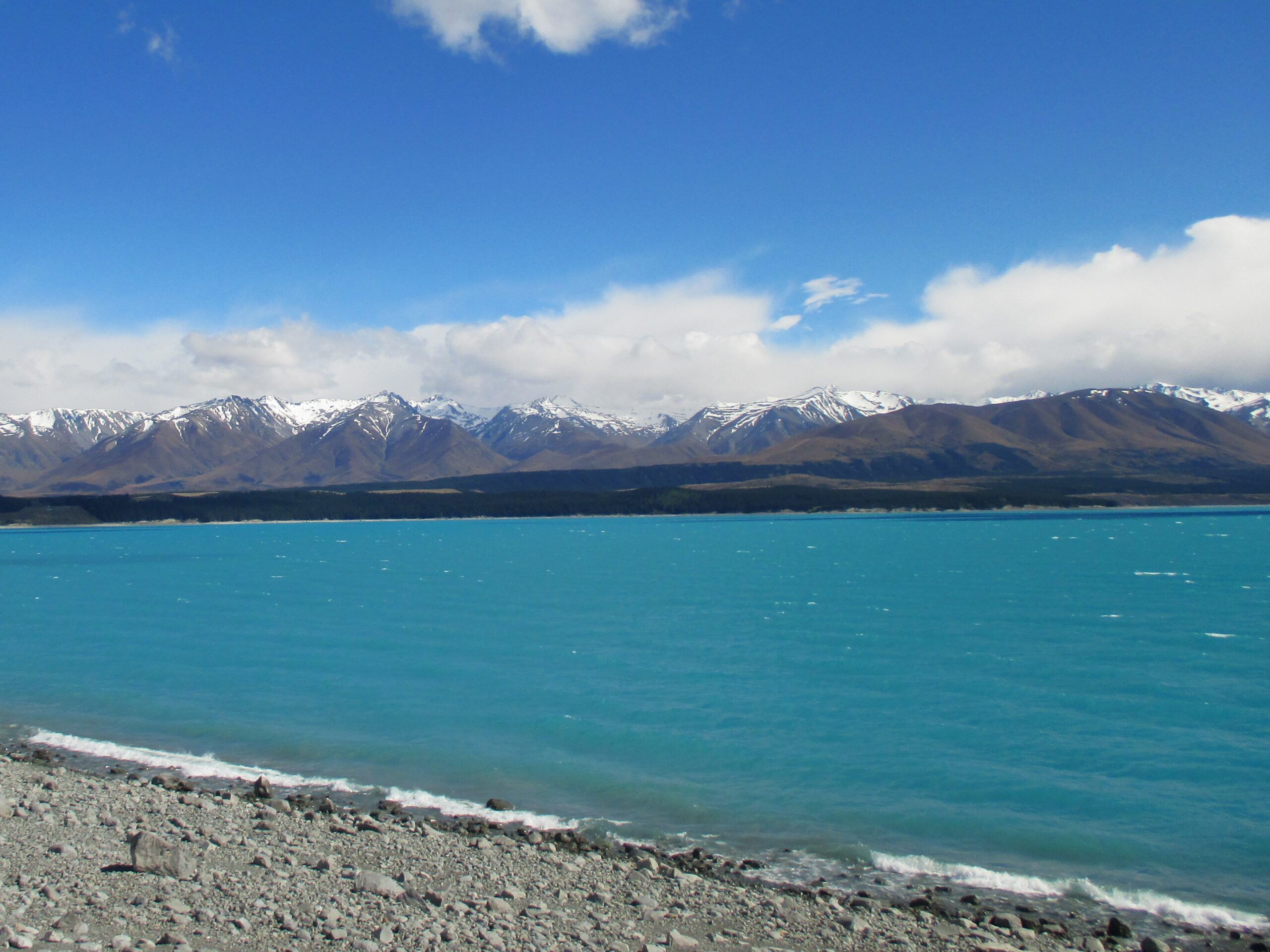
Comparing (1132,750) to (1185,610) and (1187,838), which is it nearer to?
(1187,838)

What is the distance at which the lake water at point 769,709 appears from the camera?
1497 centimetres

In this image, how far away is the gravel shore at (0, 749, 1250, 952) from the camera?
9969mm

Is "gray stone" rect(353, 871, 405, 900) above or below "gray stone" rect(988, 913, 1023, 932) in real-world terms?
above

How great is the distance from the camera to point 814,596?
53531 mm

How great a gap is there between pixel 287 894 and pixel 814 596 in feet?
149

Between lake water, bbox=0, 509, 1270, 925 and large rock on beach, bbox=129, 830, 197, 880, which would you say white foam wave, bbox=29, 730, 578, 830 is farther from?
large rock on beach, bbox=129, 830, 197, 880

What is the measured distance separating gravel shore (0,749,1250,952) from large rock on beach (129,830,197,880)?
0.8 inches

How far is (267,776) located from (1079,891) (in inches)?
613

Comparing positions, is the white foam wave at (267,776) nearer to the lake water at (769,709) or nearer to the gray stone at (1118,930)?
the lake water at (769,709)

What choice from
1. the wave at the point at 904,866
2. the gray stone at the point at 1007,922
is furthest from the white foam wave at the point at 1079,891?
the gray stone at the point at 1007,922

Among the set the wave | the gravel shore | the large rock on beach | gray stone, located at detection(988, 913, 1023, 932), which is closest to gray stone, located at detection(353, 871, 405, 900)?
the gravel shore

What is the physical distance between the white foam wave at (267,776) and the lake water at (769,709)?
177 millimetres

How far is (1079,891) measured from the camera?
41.5 ft

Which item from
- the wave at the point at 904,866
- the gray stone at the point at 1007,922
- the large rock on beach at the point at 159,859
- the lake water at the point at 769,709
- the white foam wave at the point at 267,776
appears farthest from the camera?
the white foam wave at the point at 267,776
